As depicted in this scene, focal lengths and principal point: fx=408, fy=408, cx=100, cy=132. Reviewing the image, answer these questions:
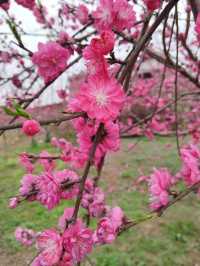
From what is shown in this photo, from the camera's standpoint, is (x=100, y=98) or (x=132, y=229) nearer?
(x=100, y=98)

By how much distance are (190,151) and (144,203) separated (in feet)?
11.5

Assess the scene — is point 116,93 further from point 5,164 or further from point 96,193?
point 5,164

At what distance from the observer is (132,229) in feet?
12.5

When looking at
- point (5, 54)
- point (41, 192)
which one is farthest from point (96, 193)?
point (5, 54)

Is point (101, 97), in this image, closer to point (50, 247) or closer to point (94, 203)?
point (50, 247)

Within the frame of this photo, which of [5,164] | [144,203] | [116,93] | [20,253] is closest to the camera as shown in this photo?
[116,93]

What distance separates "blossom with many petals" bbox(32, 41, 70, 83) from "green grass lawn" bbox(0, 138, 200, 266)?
1785 millimetres

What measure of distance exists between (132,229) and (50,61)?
9.28 feet

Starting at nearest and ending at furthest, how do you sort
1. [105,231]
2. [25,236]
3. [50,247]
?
[50,247]
[105,231]
[25,236]

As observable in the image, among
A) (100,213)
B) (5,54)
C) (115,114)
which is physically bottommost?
(100,213)

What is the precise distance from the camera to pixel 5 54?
3.52 m

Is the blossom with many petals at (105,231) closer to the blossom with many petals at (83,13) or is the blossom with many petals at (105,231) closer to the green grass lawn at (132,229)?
the blossom with many petals at (83,13)

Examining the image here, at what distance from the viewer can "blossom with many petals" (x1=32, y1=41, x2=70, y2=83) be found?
1233mm

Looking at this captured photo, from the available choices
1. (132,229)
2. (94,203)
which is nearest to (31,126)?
(94,203)
